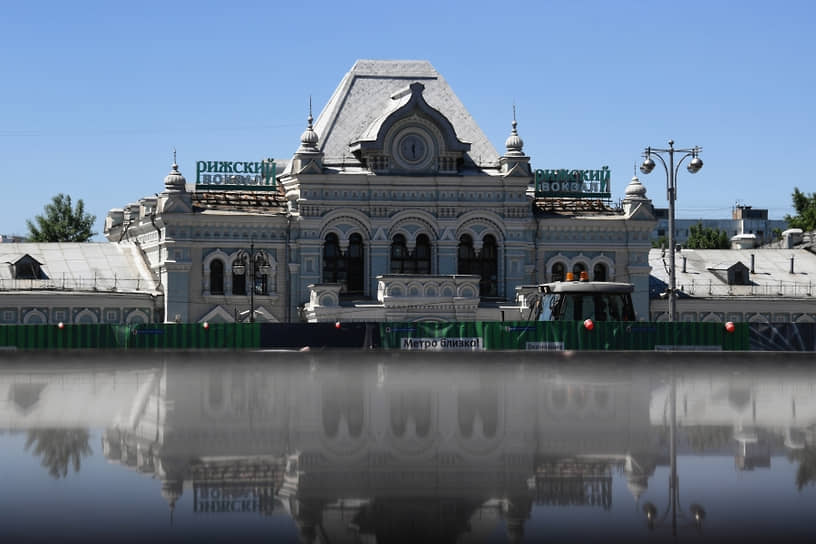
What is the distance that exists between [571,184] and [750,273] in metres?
14.1

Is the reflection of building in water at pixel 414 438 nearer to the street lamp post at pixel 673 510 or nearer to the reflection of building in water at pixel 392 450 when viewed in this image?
the reflection of building in water at pixel 392 450

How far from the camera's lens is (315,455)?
2423 cm

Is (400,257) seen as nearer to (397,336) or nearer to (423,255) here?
(423,255)

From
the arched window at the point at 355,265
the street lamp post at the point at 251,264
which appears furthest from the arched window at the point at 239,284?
the arched window at the point at 355,265

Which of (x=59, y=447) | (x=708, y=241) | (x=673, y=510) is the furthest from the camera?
(x=708, y=241)

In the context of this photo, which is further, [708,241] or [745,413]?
[708,241]

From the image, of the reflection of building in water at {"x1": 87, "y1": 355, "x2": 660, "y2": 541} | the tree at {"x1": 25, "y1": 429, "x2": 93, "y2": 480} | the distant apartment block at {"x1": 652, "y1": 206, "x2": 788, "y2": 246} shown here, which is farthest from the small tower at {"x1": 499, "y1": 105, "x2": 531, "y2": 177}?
the distant apartment block at {"x1": 652, "y1": 206, "x2": 788, "y2": 246}

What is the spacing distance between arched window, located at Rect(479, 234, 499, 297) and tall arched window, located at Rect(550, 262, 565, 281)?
347 centimetres

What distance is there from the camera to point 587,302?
5966cm

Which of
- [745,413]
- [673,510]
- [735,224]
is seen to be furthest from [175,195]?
[735,224]

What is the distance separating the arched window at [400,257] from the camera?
75.0 meters

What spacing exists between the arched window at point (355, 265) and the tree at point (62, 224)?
4471cm

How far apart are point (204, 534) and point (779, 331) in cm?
4234

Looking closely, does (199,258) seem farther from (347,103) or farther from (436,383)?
(436,383)
